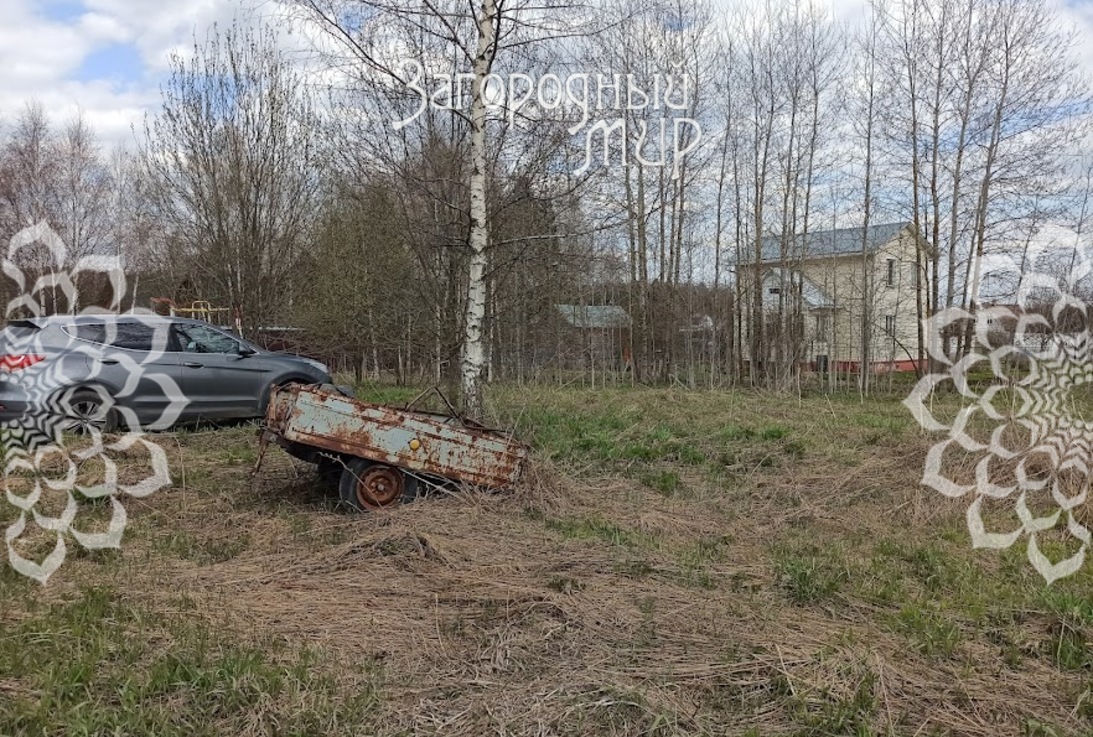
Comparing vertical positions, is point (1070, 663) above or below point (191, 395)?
below

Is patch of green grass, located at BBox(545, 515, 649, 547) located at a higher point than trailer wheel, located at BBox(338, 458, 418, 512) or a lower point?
lower

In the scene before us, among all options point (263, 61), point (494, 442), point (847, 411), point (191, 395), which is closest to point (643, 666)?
point (494, 442)

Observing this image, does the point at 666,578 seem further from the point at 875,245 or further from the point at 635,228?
the point at 875,245

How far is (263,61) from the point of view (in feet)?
53.4

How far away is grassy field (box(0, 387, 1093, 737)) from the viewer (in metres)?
2.72

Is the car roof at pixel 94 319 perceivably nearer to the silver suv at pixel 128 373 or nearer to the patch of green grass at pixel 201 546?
the silver suv at pixel 128 373

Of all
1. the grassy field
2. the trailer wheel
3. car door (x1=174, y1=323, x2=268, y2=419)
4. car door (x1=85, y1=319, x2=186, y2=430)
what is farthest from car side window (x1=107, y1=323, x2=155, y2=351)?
the trailer wheel

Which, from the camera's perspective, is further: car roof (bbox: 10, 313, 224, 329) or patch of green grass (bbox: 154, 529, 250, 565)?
car roof (bbox: 10, 313, 224, 329)

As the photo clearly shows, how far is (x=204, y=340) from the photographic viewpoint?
931 centimetres

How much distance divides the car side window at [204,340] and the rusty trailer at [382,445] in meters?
4.04

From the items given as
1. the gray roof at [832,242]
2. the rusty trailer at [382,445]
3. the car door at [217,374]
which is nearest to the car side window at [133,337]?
the car door at [217,374]

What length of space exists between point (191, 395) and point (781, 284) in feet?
55.8

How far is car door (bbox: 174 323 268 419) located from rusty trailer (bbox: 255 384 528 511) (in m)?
3.91

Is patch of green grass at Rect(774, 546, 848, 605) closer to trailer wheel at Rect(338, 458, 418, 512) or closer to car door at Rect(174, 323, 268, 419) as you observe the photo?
trailer wheel at Rect(338, 458, 418, 512)
